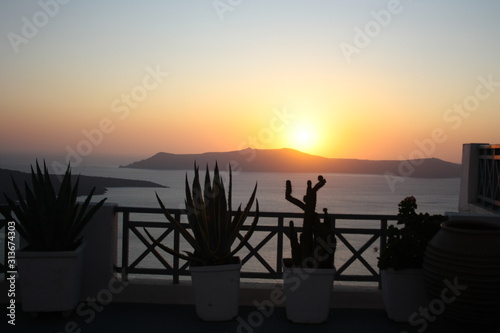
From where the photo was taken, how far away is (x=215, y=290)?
485 cm

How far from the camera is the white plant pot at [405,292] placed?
4852mm

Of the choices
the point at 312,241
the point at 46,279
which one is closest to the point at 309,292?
the point at 312,241

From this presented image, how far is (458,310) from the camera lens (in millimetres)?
4266

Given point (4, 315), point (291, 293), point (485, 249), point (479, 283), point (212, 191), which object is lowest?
point (4, 315)

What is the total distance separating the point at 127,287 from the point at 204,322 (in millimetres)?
1111

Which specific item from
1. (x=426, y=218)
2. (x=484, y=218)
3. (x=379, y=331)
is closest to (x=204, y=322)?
(x=379, y=331)

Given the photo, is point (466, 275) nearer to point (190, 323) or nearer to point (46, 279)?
point (190, 323)

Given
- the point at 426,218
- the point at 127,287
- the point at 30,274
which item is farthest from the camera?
the point at 127,287

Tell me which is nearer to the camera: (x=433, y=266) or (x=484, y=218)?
(x=433, y=266)

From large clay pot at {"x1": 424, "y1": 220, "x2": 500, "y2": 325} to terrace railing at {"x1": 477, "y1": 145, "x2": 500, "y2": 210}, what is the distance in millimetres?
9335

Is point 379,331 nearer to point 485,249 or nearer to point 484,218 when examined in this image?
point 485,249

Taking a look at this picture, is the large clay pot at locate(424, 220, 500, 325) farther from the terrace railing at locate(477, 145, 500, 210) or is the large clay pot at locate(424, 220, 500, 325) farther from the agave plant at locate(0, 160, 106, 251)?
the terrace railing at locate(477, 145, 500, 210)

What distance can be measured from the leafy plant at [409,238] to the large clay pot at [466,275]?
1.36 ft

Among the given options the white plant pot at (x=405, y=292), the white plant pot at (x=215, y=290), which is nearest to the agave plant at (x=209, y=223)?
the white plant pot at (x=215, y=290)
